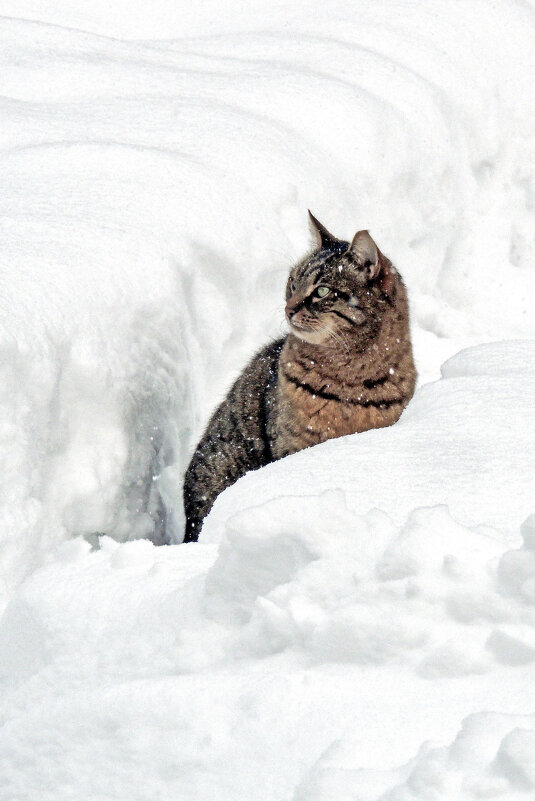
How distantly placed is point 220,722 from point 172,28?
7263 mm

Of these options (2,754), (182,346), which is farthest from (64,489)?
(2,754)

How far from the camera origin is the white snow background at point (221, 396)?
183cm

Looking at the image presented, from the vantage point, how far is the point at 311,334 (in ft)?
13.8

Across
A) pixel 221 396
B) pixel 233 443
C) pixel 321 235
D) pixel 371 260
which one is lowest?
pixel 233 443

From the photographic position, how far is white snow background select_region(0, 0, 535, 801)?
1.83 m

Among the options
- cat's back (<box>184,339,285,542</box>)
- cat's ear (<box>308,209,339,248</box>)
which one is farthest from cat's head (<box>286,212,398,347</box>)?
cat's back (<box>184,339,285,542</box>)

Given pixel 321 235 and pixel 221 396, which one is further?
pixel 221 396

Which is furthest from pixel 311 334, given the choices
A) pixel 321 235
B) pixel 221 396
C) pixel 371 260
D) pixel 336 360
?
pixel 221 396

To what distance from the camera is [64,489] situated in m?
3.66

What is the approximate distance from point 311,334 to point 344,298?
0.24m

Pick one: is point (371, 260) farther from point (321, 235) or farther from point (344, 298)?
point (321, 235)

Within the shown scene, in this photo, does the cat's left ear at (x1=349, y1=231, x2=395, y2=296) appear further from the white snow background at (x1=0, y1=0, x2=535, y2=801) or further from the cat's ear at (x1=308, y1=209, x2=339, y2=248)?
the white snow background at (x1=0, y1=0, x2=535, y2=801)

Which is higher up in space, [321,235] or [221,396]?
[321,235]

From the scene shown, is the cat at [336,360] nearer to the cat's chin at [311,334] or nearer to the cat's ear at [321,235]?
the cat's chin at [311,334]
